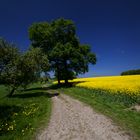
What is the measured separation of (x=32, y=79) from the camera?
30500 mm

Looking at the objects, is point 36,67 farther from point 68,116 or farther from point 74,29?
point 74,29

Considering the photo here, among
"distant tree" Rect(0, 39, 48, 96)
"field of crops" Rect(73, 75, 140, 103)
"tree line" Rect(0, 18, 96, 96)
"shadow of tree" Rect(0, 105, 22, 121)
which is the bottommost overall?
Result: "shadow of tree" Rect(0, 105, 22, 121)

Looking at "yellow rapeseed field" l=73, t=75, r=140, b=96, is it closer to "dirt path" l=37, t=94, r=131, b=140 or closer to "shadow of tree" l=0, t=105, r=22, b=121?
"dirt path" l=37, t=94, r=131, b=140

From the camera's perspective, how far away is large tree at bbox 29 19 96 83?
153ft

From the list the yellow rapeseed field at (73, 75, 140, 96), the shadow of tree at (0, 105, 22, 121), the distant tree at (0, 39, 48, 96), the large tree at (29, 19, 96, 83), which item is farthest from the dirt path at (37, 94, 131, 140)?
the large tree at (29, 19, 96, 83)

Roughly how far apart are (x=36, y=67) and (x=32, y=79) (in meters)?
1.77

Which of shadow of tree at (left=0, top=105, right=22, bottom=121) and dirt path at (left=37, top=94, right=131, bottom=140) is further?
shadow of tree at (left=0, top=105, right=22, bottom=121)

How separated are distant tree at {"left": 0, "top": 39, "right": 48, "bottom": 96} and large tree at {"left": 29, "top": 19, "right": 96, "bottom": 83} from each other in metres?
15.1

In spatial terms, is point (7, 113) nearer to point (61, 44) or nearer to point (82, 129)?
point (82, 129)

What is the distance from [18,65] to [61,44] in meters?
18.6

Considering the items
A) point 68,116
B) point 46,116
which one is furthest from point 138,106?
point 46,116

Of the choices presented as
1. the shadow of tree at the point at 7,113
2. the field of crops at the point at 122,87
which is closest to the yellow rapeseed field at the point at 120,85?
the field of crops at the point at 122,87

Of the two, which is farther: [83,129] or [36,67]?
[36,67]

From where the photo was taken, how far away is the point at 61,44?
151 ft
